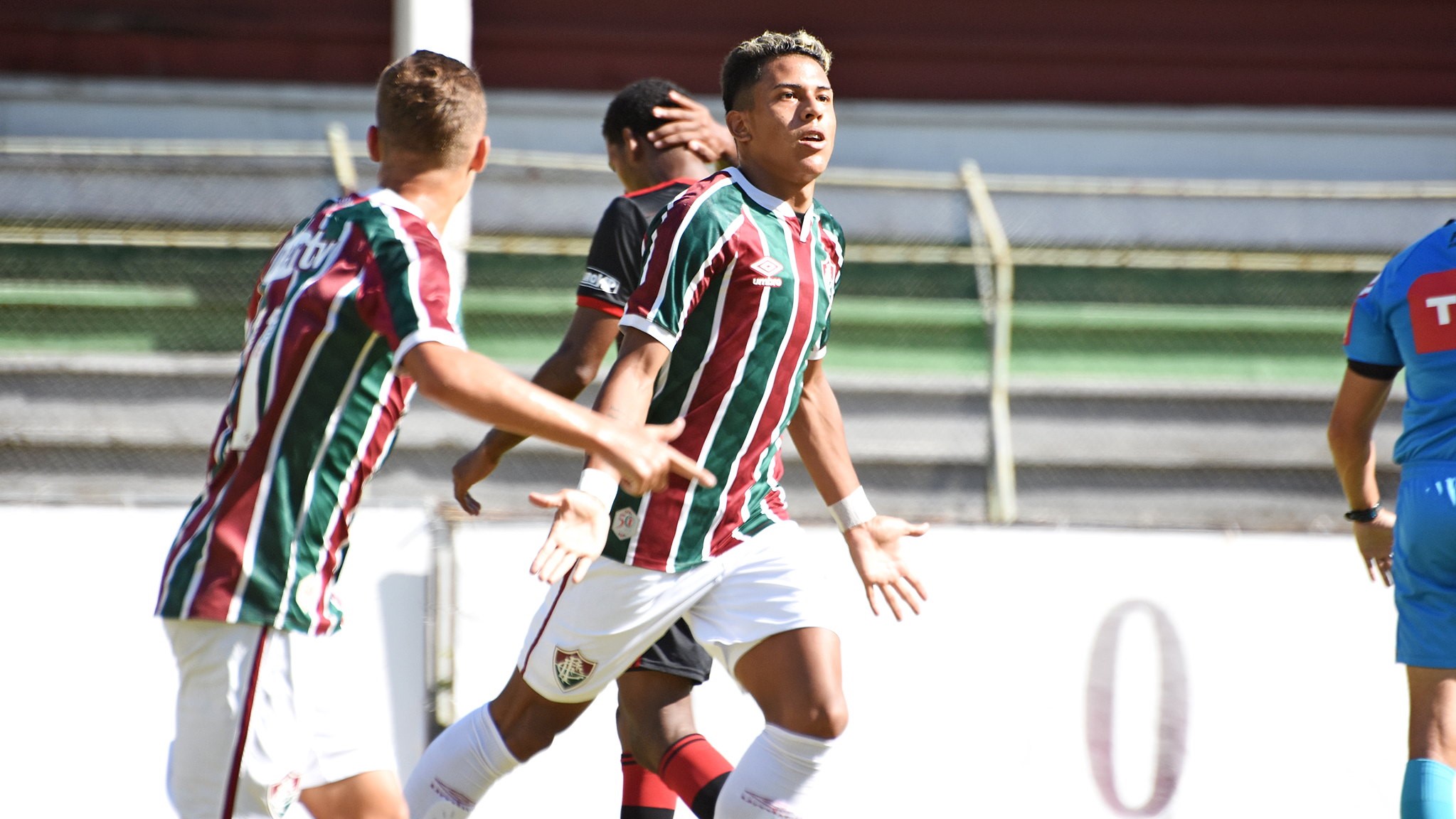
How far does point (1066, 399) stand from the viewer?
7.08m

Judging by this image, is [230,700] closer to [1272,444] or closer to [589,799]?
[589,799]

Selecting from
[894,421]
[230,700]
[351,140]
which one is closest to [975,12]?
[894,421]

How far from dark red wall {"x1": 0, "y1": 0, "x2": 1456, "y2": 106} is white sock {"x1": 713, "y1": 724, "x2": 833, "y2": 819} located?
21.4ft

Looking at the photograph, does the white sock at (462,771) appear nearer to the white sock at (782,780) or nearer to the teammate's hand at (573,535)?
the white sock at (782,780)

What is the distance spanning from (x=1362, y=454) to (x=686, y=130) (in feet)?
7.14

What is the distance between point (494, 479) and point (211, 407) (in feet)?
4.78

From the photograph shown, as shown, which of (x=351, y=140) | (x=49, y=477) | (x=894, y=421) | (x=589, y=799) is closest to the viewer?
(x=589, y=799)

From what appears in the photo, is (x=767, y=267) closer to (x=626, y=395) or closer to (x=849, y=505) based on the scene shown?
(x=626, y=395)

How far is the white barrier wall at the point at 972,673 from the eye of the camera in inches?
171

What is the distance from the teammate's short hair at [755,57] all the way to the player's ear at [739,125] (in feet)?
0.07

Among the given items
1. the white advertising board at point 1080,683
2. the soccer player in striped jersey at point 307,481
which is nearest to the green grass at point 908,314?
the white advertising board at point 1080,683

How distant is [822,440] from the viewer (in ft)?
11.4

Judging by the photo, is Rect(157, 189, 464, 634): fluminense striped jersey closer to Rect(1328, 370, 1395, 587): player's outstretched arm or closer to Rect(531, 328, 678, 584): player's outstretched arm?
Rect(531, 328, 678, 584): player's outstretched arm

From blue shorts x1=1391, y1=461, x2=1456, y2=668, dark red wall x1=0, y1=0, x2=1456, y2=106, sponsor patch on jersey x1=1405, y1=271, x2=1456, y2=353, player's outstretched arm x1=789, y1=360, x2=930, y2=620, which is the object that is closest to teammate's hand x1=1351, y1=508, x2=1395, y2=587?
blue shorts x1=1391, y1=461, x2=1456, y2=668
